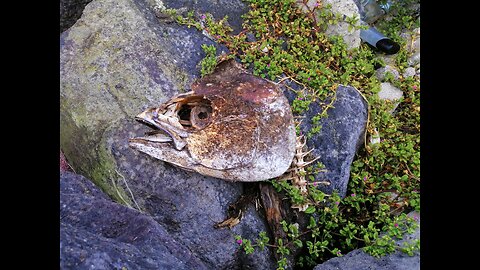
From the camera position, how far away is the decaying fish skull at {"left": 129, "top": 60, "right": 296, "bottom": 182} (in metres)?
2.89

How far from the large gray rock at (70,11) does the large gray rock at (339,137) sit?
75.5 inches

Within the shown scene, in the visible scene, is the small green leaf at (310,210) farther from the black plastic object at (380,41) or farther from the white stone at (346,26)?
the black plastic object at (380,41)

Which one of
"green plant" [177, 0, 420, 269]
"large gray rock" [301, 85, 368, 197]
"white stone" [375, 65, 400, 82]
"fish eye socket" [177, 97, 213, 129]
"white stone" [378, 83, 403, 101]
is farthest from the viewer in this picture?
"white stone" [375, 65, 400, 82]

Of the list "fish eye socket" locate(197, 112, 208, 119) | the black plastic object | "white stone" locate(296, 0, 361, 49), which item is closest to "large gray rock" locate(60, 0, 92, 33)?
"fish eye socket" locate(197, 112, 208, 119)

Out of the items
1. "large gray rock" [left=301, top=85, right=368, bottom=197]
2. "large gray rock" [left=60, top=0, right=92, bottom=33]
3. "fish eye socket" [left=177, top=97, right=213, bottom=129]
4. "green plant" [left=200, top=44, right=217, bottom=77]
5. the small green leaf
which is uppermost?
"large gray rock" [left=60, top=0, right=92, bottom=33]

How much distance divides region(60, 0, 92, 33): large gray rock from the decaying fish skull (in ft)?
3.75

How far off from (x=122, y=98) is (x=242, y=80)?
843 millimetres

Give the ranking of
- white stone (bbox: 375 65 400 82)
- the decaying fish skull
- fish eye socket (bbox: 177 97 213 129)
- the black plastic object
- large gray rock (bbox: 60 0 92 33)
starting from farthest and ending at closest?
the black plastic object
white stone (bbox: 375 65 400 82)
large gray rock (bbox: 60 0 92 33)
fish eye socket (bbox: 177 97 213 129)
the decaying fish skull

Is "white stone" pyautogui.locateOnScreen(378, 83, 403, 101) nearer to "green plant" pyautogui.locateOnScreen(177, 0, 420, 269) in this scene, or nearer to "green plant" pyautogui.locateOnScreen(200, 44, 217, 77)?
"green plant" pyautogui.locateOnScreen(177, 0, 420, 269)

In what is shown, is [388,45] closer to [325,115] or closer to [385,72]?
[385,72]

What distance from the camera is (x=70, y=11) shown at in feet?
11.6

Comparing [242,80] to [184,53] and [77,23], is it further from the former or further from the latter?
[77,23]

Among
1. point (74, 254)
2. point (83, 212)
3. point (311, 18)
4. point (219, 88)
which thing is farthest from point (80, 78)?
point (311, 18)

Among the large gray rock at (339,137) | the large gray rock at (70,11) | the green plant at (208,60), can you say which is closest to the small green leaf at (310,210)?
the large gray rock at (339,137)
